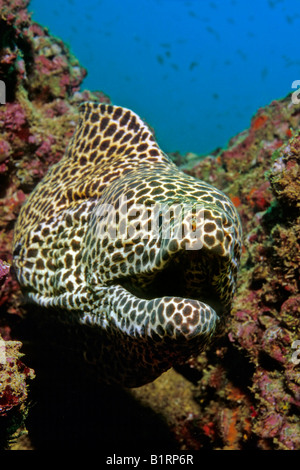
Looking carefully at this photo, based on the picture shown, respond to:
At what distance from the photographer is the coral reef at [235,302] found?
11.5 feet

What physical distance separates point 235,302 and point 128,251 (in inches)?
76.1

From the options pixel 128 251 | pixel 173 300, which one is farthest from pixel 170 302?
pixel 128 251

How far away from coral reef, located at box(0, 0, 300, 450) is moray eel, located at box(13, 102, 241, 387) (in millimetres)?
677

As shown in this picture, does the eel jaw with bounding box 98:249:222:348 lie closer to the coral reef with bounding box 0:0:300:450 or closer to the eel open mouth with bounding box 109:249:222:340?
the eel open mouth with bounding box 109:249:222:340

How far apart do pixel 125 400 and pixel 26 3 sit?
6534 mm

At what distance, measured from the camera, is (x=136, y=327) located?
105 inches

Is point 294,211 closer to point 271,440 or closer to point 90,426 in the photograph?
point 271,440

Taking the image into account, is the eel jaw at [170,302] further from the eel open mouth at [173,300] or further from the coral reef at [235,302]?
the coral reef at [235,302]

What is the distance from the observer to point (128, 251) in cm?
298

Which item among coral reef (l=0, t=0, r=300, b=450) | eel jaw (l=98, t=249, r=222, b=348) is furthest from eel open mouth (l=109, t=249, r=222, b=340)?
coral reef (l=0, t=0, r=300, b=450)

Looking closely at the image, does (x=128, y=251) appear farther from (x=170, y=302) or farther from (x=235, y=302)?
(x=235, y=302)

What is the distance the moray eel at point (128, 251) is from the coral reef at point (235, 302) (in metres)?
0.68

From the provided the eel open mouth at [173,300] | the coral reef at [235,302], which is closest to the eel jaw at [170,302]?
the eel open mouth at [173,300]

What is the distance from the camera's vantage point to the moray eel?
2473mm
